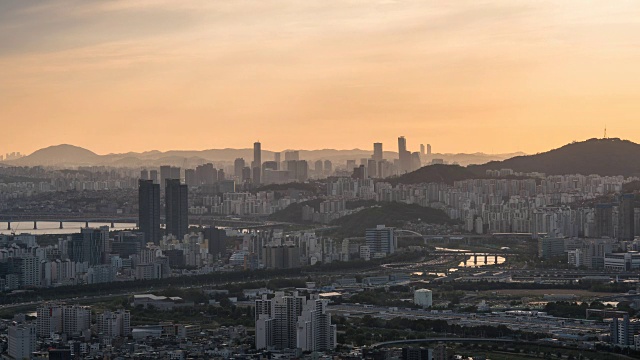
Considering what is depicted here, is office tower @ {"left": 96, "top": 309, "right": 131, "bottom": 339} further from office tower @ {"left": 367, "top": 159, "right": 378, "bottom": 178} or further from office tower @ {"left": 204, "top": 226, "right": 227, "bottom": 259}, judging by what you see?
office tower @ {"left": 367, "top": 159, "right": 378, "bottom": 178}

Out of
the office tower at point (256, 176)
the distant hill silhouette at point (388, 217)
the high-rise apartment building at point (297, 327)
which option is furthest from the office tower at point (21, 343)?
the office tower at point (256, 176)

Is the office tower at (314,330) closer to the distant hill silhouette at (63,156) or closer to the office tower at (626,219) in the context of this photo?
the office tower at (626,219)

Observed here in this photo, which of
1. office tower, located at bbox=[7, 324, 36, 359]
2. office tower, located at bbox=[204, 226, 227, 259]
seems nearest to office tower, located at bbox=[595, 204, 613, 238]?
office tower, located at bbox=[204, 226, 227, 259]

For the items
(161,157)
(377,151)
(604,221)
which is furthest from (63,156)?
(604,221)

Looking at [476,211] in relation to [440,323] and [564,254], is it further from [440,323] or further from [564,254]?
[440,323]

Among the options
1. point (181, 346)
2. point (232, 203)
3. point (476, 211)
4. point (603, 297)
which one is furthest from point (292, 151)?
point (181, 346)

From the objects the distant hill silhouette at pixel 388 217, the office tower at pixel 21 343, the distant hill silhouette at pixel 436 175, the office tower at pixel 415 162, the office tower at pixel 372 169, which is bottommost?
the office tower at pixel 21 343
